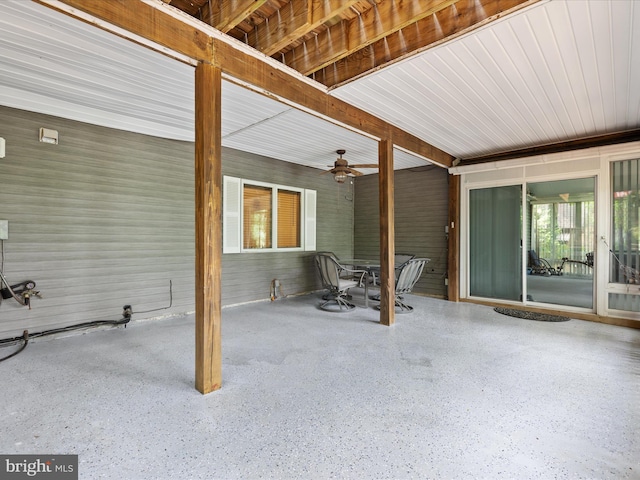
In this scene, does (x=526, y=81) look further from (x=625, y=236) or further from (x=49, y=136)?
(x=49, y=136)

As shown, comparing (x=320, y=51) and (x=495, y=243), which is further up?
(x=320, y=51)

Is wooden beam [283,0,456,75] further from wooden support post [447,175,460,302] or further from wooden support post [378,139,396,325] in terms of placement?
wooden support post [447,175,460,302]

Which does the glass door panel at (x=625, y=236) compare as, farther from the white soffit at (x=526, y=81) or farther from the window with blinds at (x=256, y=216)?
the window with blinds at (x=256, y=216)

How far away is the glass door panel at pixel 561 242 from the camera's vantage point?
15.8 feet

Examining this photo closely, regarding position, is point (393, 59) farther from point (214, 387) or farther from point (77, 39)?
point (214, 387)

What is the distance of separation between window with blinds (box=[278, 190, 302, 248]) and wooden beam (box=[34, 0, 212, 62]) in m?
3.89

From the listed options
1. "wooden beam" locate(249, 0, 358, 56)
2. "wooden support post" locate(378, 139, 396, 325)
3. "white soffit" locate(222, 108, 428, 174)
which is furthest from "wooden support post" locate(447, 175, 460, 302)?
"wooden beam" locate(249, 0, 358, 56)

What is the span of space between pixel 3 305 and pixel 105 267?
1.02 m

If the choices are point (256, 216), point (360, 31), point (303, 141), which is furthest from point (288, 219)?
point (360, 31)

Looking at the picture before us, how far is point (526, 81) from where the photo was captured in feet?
10.1

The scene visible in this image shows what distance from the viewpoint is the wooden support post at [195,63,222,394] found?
7.99 feet

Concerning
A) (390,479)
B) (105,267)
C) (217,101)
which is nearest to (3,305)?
(105,267)

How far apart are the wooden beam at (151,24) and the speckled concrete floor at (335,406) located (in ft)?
8.53

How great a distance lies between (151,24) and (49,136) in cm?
260
